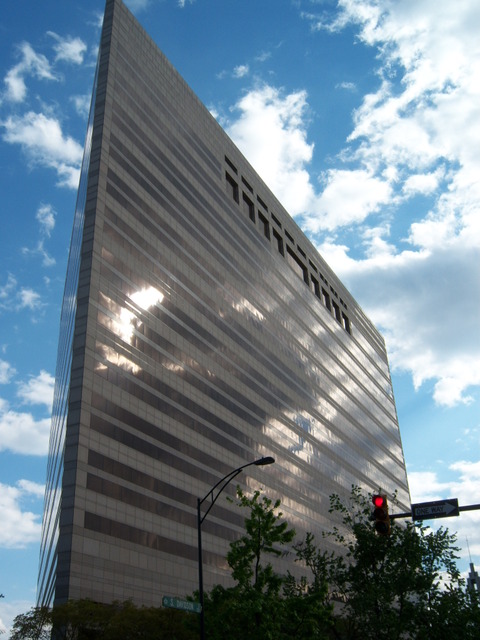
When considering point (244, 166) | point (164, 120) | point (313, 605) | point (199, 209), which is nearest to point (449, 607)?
point (313, 605)

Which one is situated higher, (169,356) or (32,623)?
(169,356)

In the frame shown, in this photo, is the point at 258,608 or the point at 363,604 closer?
the point at 258,608

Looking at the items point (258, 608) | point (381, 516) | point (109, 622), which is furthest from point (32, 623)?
point (381, 516)

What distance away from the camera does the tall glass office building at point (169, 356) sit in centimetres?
4681

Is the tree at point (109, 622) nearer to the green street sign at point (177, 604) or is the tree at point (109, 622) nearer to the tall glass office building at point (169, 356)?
the tall glass office building at point (169, 356)

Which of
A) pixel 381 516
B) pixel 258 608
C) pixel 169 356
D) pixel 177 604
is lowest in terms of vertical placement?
pixel 177 604

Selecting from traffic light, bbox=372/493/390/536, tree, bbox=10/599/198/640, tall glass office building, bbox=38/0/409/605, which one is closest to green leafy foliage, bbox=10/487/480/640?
tree, bbox=10/599/198/640

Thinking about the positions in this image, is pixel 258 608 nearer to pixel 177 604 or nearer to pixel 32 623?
pixel 177 604

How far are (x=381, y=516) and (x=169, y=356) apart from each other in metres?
43.3

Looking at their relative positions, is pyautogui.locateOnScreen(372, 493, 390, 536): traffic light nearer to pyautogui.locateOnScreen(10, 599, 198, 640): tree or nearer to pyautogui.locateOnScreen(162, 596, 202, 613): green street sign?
pyautogui.locateOnScreen(162, 596, 202, 613): green street sign

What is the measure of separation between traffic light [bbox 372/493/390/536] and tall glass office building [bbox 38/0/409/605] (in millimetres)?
31724

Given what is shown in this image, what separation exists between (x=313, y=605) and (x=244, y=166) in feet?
233

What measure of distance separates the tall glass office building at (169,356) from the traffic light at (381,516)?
31724mm

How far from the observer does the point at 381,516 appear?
15094mm
